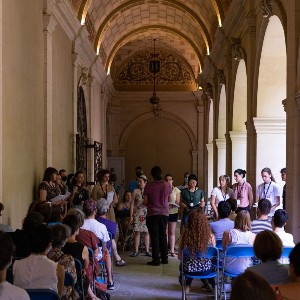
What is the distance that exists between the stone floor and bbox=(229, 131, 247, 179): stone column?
18.0 ft

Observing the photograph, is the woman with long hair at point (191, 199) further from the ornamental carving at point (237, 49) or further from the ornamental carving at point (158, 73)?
the ornamental carving at point (158, 73)

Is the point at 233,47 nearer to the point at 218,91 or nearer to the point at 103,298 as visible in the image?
the point at 218,91

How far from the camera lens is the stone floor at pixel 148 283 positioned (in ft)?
25.2

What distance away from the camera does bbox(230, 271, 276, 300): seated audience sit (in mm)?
2330

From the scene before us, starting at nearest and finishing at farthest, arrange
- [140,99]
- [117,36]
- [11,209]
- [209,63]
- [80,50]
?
[11,209] < [80,50] < [209,63] < [117,36] < [140,99]

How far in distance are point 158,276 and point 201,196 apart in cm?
246

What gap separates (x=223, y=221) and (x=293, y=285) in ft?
13.3

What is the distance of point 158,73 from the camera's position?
92.0 ft

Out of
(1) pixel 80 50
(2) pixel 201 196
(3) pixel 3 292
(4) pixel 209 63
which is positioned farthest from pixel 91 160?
(3) pixel 3 292

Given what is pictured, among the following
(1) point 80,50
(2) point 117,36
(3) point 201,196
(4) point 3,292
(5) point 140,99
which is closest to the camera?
(4) point 3,292

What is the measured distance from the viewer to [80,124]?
55.1 ft

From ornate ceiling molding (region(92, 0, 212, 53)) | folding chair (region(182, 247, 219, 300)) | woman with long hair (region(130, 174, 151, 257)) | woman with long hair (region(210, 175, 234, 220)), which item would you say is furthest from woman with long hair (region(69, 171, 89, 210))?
ornate ceiling molding (region(92, 0, 212, 53))

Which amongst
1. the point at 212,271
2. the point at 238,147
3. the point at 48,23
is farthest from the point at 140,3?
the point at 212,271

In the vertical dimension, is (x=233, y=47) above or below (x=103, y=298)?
above
